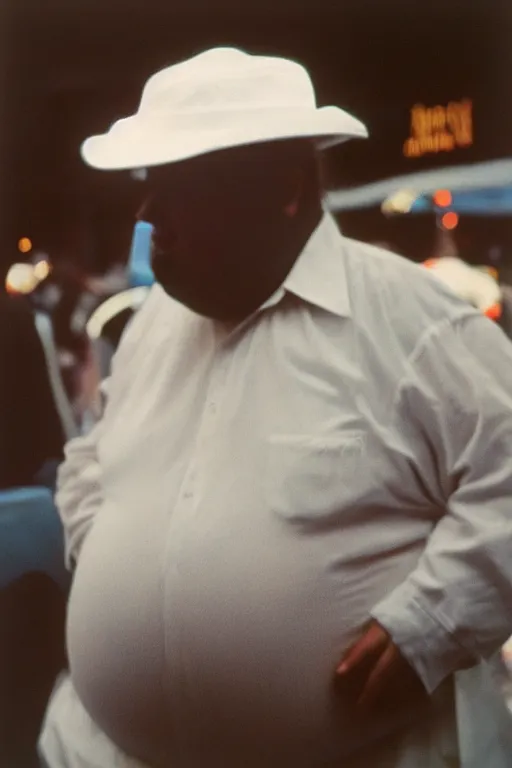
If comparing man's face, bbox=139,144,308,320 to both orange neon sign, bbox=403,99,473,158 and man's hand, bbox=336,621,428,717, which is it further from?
man's hand, bbox=336,621,428,717

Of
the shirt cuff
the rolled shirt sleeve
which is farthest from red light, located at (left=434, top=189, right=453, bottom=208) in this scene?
the shirt cuff

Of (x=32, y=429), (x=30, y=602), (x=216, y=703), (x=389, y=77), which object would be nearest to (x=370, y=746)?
(x=216, y=703)

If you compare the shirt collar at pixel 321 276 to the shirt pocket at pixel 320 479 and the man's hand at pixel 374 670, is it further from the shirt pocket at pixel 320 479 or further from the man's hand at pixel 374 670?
the man's hand at pixel 374 670

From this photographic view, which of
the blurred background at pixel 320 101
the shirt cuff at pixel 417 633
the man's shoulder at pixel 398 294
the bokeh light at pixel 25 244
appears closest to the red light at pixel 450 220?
the blurred background at pixel 320 101

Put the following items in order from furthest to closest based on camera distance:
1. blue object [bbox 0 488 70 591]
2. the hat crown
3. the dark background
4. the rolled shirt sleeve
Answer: blue object [bbox 0 488 70 591], the dark background, the hat crown, the rolled shirt sleeve

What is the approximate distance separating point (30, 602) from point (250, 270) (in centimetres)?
59

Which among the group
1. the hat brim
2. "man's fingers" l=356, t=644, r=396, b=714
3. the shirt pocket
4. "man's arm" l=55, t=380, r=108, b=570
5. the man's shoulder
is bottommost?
"man's fingers" l=356, t=644, r=396, b=714

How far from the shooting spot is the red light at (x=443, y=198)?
1.29m

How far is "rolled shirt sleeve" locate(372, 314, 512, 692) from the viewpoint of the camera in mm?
1063

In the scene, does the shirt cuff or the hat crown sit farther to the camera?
the hat crown

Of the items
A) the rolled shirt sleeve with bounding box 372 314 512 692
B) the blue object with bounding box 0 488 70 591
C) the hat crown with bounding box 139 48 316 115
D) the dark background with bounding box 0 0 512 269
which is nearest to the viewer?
the rolled shirt sleeve with bounding box 372 314 512 692

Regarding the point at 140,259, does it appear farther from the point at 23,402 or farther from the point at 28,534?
the point at 28,534

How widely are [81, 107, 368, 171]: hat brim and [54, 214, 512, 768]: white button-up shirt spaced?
0.42 feet

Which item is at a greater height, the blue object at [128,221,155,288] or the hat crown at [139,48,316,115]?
the hat crown at [139,48,316,115]
